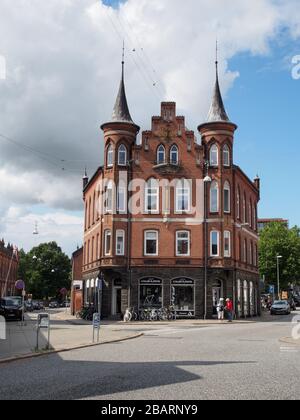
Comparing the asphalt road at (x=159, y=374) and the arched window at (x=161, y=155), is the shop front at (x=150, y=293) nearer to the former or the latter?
the arched window at (x=161, y=155)

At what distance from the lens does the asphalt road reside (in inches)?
405

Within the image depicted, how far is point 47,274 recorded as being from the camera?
115625mm

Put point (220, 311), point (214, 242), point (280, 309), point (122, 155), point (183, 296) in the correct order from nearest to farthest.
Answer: point (220, 311) < point (183, 296) < point (214, 242) < point (122, 155) < point (280, 309)

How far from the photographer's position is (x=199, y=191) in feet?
152

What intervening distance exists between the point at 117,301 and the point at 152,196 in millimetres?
8661

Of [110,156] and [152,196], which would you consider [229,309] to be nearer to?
[152,196]

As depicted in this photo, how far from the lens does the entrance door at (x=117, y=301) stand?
147ft

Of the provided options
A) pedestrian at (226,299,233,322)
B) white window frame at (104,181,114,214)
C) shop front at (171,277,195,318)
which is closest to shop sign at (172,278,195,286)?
shop front at (171,277,195,318)

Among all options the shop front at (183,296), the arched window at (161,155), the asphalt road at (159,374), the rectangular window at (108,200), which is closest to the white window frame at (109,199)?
the rectangular window at (108,200)

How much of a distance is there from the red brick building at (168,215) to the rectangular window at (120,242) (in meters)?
0.08

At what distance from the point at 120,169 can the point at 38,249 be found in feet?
253

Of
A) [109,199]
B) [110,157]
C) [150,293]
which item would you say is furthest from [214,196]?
[150,293]

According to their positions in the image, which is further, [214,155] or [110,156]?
[214,155]

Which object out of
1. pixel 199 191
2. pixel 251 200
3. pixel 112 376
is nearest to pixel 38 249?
pixel 251 200
